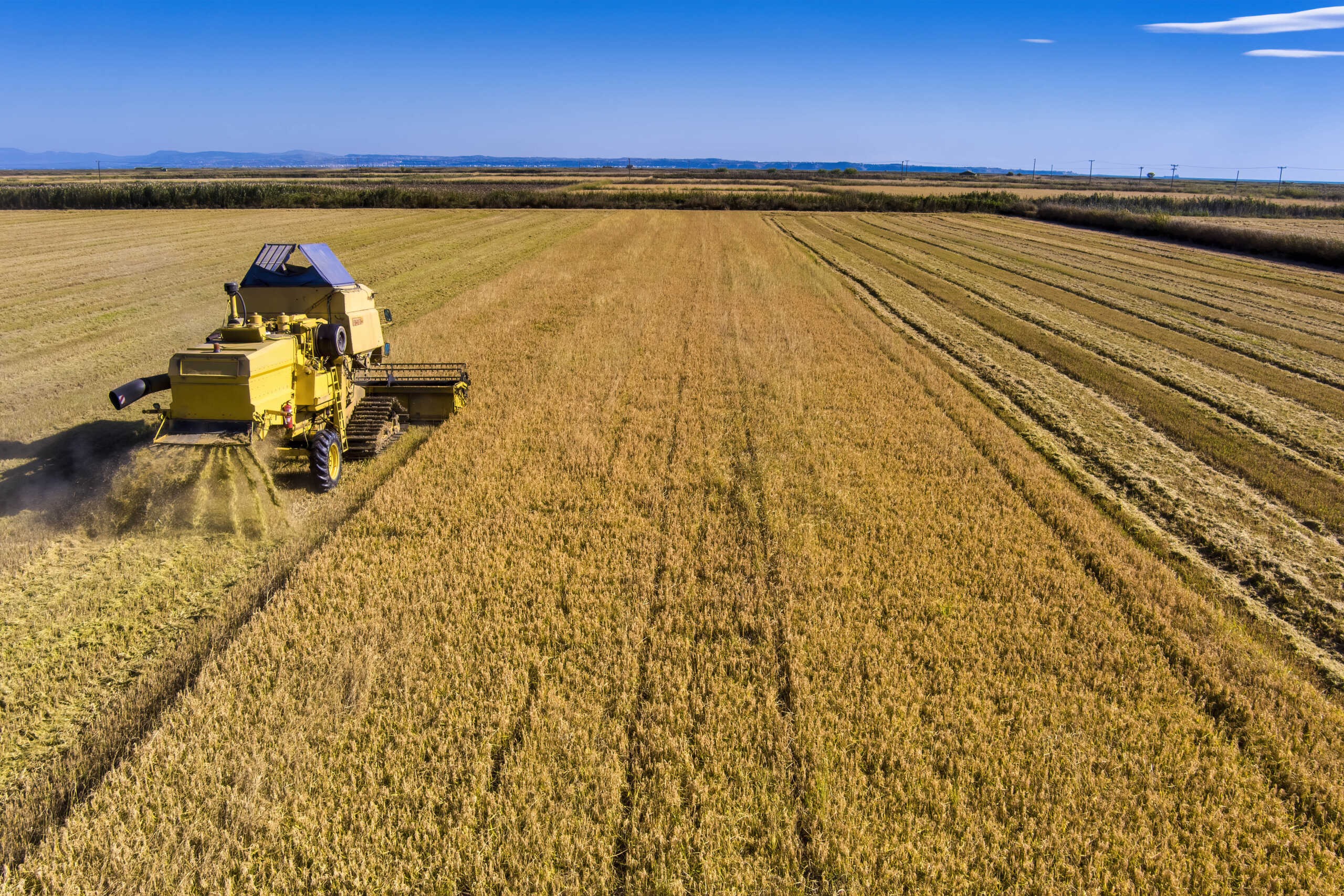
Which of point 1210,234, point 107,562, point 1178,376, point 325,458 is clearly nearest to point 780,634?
point 325,458

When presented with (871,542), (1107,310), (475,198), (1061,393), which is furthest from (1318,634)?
(475,198)

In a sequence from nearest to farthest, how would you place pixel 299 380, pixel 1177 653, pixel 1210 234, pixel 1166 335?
pixel 1177 653 → pixel 299 380 → pixel 1166 335 → pixel 1210 234

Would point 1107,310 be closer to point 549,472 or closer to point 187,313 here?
point 549,472

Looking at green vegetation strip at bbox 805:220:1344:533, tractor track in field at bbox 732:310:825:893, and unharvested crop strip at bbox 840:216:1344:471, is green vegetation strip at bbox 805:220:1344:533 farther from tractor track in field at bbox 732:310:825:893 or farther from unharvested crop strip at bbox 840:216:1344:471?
tractor track in field at bbox 732:310:825:893

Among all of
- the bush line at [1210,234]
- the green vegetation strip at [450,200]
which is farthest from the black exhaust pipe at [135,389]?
the green vegetation strip at [450,200]

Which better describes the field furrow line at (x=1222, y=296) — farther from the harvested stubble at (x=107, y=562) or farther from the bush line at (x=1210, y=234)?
the harvested stubble at (x=107, y=562)

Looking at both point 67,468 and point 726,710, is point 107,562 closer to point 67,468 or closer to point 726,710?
point 67,468
